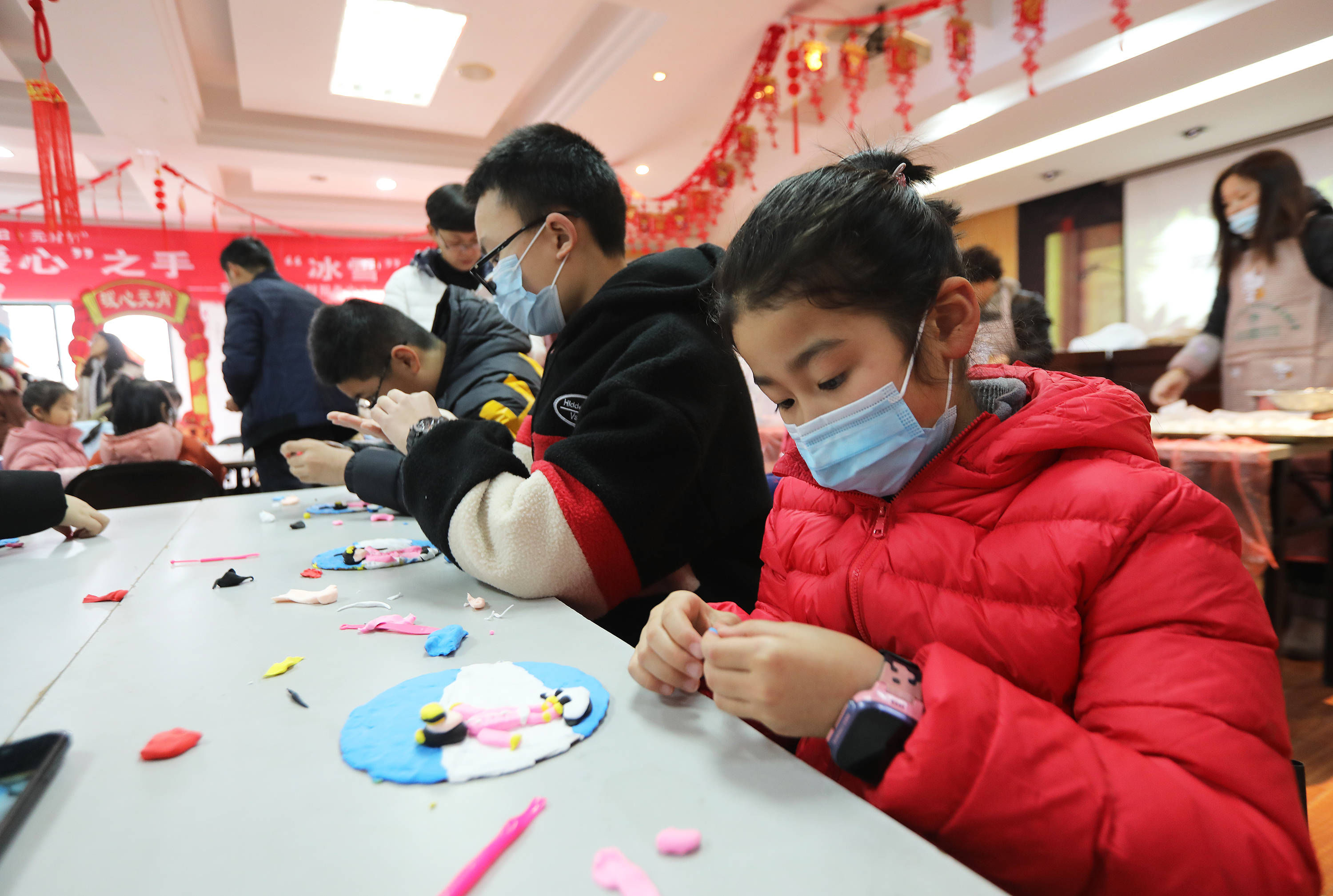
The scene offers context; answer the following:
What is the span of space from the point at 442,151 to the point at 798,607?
5.78 meters

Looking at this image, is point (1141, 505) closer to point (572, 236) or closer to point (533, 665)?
point (533, 665)

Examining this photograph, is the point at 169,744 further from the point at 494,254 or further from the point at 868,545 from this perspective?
the point at 494,254

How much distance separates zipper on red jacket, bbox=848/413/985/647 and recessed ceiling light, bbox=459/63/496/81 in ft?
14.9

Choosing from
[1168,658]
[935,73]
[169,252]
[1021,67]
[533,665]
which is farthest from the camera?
[169,252]

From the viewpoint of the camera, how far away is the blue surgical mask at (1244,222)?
2580 millimetres

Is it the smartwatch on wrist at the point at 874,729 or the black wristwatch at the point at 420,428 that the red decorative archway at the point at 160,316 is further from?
the smartwatch on wrist at the point at 874,729

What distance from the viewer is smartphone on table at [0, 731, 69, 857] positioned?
1.42ft

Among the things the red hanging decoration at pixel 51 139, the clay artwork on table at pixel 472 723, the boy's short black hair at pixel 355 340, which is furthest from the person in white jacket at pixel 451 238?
the clay artwork on table at pixel 472 723

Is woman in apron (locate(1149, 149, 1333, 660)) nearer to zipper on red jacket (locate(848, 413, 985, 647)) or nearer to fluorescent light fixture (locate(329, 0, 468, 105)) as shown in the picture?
zipper on red jacket (locate(848, 413, 985, 647))

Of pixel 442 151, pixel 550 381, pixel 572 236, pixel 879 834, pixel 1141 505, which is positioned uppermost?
pixel 442 151

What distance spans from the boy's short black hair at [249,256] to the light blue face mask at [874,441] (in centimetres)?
289

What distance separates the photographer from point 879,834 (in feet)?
1.36

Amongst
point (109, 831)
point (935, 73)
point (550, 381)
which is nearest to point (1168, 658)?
point (109, 831)

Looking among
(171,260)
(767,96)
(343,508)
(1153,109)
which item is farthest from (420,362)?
(171,260)
